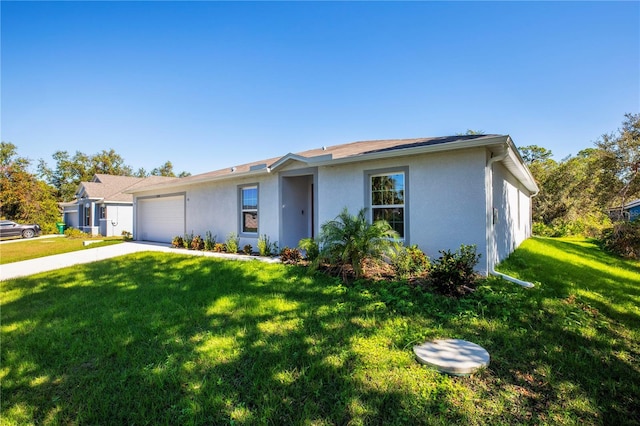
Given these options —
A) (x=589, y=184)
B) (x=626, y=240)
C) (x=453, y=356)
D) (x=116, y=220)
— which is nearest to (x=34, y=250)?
(x=116, y=220)

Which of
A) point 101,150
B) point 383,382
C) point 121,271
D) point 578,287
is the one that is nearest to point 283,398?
point 383,382

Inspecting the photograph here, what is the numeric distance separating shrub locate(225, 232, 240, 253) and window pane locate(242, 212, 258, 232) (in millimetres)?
418

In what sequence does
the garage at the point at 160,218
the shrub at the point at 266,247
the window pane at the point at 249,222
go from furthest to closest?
the garage at the point at 160,218 → the window pane at the point at 249,222 → the shrub at the point at 266,247

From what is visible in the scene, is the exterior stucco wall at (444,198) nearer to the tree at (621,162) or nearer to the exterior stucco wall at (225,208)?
the exterior stucco wall at (225,208)

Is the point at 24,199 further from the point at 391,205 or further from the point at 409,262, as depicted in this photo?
the point at 409,262

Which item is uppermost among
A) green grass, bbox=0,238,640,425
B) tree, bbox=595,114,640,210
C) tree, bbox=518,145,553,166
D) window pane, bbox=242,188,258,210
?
tree, bbox=518,145,553,166

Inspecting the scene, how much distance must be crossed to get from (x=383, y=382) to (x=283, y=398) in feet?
3.23

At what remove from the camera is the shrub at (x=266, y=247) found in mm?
9586

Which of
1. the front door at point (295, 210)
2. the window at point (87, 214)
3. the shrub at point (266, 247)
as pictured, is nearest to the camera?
the shrub at point (266, 247)

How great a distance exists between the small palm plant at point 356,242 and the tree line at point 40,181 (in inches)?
1298

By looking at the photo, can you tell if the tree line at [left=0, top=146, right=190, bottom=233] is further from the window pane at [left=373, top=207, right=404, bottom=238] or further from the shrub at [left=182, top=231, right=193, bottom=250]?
the window pane at [left=373, top=207, right=404, bottom=238]

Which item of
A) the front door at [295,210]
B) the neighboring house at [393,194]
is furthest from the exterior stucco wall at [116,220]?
the front door at [295,210]

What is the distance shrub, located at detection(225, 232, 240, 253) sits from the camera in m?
10.5

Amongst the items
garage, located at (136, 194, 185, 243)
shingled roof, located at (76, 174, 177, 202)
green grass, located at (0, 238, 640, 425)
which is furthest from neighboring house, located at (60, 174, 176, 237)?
green grass, located at (0, 238, 640, 425)
